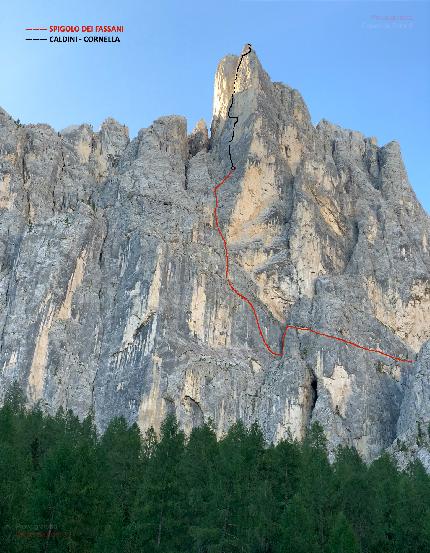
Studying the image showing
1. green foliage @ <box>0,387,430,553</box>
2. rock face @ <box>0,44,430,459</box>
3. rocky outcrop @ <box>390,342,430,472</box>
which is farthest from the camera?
rock face @ <box>0,44,430,459</box>

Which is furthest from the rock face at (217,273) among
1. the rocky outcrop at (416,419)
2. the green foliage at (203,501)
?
the green foliage at (203,501)

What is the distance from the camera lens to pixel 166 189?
10538 centimetres

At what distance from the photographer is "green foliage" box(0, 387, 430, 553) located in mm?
41625

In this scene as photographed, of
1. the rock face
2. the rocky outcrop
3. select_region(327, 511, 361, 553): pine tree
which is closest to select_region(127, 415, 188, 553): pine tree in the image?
select_region(327, 511, 361, 553): pine tree

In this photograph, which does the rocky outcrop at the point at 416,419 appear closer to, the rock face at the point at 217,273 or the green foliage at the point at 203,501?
the rock face at the point at 217,273

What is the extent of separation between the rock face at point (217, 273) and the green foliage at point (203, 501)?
29.7m

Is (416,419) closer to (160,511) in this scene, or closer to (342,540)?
(160,511)

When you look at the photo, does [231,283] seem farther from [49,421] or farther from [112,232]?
[49,421]

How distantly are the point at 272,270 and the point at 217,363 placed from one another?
17276 mm

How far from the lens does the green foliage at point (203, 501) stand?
41625mm

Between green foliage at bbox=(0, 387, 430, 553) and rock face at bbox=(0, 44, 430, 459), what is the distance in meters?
29.7

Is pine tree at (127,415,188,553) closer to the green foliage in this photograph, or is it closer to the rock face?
the green foliage

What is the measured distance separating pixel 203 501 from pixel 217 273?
51704mm

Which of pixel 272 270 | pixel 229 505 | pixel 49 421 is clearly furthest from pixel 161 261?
pixel 229 505
